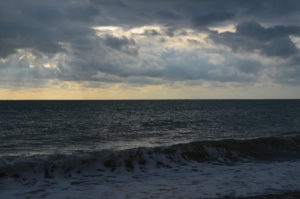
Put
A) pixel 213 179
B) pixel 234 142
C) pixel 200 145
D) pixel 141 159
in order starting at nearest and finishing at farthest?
1. pixel 213 179
2. pixel 141 159
3. pixel 200 145
4. pixel 234 142

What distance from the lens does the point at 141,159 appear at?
1477 cm

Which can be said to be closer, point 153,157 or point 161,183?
point 161,183

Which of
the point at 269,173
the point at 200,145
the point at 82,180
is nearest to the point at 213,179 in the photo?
the point at 269,173

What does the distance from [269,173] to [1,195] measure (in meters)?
11.5

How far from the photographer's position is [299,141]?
21.2 metres

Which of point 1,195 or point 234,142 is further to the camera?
point 234,142

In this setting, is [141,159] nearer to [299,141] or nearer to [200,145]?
[200,145]

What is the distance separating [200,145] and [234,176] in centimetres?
668

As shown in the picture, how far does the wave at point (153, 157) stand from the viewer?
12555mm

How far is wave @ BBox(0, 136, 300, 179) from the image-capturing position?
1255 centimetres

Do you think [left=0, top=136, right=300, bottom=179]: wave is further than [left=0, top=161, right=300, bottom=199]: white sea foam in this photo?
Yes

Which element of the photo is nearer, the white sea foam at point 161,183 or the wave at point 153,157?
the white sea foam at point 161,183

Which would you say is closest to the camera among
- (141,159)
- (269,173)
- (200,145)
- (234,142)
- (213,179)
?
(213,179)

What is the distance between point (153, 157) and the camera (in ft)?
49.7
